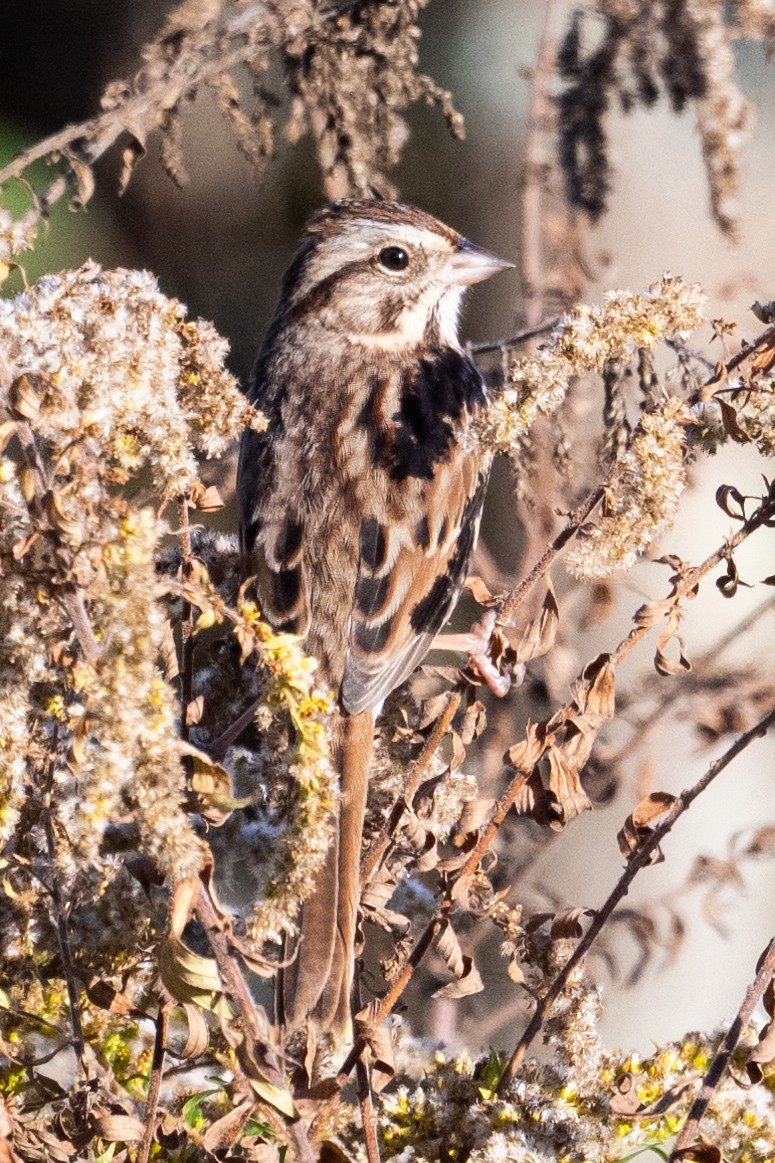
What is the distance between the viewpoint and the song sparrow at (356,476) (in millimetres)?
1630

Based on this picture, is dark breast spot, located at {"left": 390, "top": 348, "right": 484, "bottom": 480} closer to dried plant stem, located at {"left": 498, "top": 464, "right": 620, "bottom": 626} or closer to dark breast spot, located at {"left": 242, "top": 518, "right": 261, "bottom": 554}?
dark breast spot, located at {"left": 242, "top": 518, "right": 261, "bottom": 554}

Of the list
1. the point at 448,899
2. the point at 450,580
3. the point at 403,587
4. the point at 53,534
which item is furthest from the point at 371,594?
the point at 53,534

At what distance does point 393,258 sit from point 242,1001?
5.94 ft

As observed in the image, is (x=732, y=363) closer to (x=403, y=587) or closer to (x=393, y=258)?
(x=403, y=587)

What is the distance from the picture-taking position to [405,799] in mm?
1356

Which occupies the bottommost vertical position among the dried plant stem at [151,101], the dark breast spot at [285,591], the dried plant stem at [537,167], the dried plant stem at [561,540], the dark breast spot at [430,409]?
the dried plant stem at [561,540]

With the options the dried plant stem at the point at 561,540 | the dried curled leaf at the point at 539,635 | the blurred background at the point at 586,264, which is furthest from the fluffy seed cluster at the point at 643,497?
the blurred background at the point at 586,264

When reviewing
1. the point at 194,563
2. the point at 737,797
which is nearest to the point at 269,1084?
the point at 194,563

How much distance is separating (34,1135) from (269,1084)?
307mm

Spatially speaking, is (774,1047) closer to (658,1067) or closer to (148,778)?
(658,1067)

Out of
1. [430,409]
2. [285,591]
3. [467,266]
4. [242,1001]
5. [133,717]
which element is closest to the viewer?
[133,717]

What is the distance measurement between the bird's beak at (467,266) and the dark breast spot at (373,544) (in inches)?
27.5

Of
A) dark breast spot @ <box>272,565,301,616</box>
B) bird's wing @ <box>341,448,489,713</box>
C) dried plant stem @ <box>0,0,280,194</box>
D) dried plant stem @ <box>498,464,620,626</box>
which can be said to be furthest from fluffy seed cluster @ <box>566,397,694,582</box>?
dried plant stem @ <box>0,0,280,194</box>

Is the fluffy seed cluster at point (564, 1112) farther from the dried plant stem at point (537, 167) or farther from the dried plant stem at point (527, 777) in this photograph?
the dried plant stem at point (537, 167)
